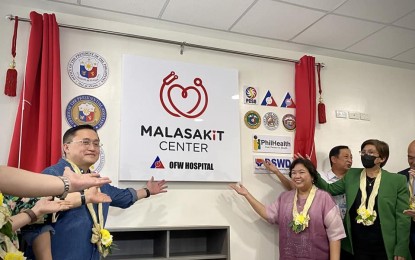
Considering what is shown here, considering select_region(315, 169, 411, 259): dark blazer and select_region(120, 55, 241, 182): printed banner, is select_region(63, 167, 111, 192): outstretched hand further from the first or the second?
select_region(315, 169, 411, 259): dark blazer

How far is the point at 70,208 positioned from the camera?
1967 millimetres

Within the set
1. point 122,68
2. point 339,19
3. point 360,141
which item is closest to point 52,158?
point 122,68

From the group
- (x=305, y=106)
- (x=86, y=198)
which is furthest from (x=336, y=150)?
(x=86, y=198)

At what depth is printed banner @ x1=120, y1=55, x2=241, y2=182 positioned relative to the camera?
9.73ft

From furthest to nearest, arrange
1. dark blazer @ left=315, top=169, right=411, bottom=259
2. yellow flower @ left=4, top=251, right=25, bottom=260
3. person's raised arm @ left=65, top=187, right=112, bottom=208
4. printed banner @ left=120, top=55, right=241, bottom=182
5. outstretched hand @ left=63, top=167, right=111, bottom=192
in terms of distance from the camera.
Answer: printed banner @ left=120, top=55, right=241, bottom=182
dark blazer @ left=315, top=169, right=411, bottom=259
person's raised arm @ left=65, top=187, right=112, bottom=208
outstretched hand @ left=63, top=167, right=111, bottom=192
yellow flower @ left=4, top=251, right=25, bottom=260

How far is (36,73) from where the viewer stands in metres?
2.70

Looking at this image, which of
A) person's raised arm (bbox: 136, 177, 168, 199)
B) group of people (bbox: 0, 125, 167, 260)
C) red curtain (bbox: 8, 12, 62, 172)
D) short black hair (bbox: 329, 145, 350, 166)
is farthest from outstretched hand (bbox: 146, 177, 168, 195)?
short black hair (bbox: 329, 145, 350, 166)

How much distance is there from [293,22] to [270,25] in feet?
0.68

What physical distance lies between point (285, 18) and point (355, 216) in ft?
5.90

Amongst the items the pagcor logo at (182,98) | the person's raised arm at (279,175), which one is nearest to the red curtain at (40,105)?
the pagcor logo at (182,98)

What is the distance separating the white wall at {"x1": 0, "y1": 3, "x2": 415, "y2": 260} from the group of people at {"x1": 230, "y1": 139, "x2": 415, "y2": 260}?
39 cm

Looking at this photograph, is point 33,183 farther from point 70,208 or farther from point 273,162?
point 273,162

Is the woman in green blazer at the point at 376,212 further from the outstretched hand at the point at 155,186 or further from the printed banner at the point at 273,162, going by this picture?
the outstretched hand at the point at 155,186

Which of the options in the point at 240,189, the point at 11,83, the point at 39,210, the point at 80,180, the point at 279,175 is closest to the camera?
the point at 80,180
